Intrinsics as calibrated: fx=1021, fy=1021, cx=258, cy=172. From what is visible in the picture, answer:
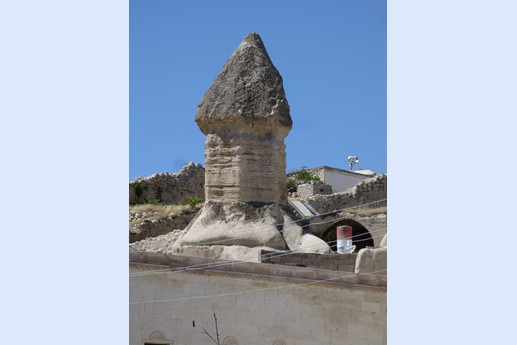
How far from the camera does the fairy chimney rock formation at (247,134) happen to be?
14383 mm

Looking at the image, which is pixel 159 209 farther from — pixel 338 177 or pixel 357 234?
pixel 338 177

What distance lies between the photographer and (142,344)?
35.9ft

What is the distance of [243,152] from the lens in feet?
47.2

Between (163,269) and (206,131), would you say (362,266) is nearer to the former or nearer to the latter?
(163,269)

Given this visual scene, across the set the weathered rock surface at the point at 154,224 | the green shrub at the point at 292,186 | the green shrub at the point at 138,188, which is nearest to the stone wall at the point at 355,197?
the green shrub at the point at 292,186

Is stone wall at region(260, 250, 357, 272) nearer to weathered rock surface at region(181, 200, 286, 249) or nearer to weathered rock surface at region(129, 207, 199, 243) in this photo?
weathered rock surface at region(181, 200, 286, 249)

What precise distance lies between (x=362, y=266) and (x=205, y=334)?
201 centimetres

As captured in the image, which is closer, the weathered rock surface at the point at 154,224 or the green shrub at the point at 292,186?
the weathered rock surface at the point at 154,224

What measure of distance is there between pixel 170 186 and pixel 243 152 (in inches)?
348

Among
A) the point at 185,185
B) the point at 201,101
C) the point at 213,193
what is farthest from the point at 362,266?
the point at 185,185

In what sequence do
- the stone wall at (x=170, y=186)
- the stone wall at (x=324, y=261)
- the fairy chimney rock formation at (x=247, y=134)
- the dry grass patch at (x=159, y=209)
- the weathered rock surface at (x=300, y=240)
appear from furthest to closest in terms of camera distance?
the stone wall at (x=170, y=186), the dry grass patch at (x=159, y=209), the fairy chimney rock formation at (x=247, y=134), the weathered rock surface at (x=300, y=240), the stone wall at (x=324, y=261)

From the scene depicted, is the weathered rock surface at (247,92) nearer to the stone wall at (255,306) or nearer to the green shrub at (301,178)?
the stone wall at (255,306)

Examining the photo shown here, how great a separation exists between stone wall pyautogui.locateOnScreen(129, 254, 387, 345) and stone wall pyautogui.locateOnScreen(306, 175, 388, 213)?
1013 centimetres

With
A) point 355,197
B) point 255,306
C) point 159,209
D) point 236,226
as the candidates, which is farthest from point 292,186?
point 255,306
